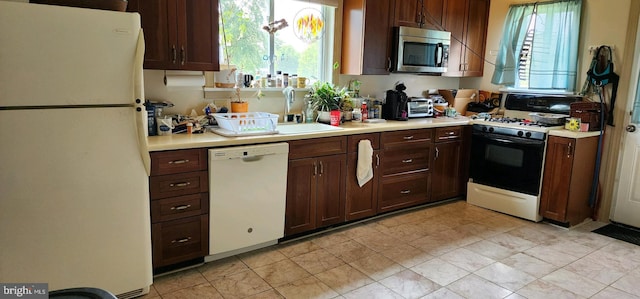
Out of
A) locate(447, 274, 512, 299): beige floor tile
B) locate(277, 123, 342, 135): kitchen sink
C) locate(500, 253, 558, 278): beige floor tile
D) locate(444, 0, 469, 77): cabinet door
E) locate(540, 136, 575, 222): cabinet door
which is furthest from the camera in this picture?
locate(444, 0, 469, 77): cabinet door

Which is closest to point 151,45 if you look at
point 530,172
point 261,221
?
point 261,221

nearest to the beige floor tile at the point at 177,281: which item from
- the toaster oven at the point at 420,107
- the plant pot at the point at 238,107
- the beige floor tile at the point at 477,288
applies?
the plant pot at the point at 238,107

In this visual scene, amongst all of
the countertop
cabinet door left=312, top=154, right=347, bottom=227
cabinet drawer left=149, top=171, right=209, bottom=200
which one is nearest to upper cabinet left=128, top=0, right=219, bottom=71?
the countertop

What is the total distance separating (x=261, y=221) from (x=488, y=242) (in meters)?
1.85

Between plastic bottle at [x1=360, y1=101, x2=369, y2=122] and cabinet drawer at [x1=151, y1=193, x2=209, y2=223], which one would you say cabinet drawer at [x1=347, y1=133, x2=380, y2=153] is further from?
cabinet drawer at [x1=151, y1=193, x2=209, y2=223]

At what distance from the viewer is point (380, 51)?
4055 millimetres

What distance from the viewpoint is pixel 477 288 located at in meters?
2.71

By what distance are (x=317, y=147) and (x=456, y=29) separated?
233 centimetres

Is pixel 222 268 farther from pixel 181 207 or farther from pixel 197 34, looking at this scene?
pixel 197 34

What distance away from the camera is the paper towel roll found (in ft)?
10.1

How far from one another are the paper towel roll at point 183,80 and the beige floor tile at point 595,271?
3.00m

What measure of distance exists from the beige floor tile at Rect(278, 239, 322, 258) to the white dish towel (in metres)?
0.69

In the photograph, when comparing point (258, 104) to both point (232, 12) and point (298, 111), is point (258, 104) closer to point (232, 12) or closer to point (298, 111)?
point (298, 111)

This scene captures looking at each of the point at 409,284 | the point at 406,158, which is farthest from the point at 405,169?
the point at 409,284
